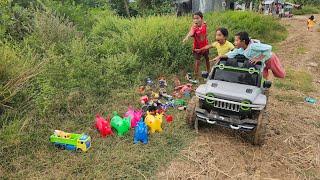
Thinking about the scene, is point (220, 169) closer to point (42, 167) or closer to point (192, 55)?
point (42, 167)

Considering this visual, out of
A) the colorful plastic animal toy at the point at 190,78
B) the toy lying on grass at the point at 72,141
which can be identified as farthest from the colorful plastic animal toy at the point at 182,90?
the toy lying on grass at the point at 72,141

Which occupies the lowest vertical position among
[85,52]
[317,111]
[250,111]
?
[317,111]

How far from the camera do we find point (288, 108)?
21.5 feet

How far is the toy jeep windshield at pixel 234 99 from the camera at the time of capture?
15.4 feet

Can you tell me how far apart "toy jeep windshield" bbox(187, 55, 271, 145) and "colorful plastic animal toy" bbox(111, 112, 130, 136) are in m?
1.00

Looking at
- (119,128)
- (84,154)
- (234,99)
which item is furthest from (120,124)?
(234,99)

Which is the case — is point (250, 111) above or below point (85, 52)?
below

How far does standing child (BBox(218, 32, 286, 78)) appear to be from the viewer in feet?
17.4

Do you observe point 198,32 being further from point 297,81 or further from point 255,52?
point 297,81

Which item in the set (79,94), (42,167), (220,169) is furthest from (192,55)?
(42,167)

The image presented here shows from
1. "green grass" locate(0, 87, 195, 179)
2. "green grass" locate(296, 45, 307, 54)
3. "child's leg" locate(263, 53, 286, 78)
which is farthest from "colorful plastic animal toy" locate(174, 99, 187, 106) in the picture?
"green grass" locate(296, 45, 307, 54)

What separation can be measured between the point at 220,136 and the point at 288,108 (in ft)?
7.11

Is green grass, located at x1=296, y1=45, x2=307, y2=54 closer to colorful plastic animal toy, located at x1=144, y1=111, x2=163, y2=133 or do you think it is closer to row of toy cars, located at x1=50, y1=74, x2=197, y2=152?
row of toy cars, located at x1=50, y1=74, x2=197, y2=152

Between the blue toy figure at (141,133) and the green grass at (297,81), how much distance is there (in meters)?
4.41
